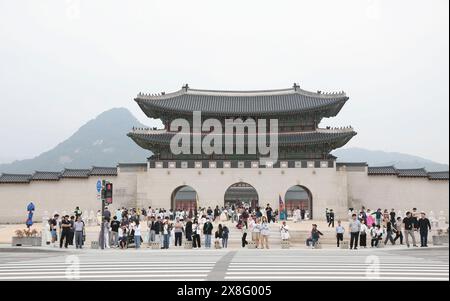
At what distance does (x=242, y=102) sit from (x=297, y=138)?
7.54 m

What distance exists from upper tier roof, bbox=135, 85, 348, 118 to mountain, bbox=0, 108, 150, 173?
110509 millimetres

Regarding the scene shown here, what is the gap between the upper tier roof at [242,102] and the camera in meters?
43.7

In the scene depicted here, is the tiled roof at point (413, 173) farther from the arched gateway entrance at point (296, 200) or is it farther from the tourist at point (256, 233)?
the tourist at point (256, 233)

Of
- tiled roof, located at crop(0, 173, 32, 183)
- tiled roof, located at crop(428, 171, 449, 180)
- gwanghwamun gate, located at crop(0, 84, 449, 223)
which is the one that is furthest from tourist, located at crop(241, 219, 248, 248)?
tiled roof, located at crop(0, 173, 32, 183)

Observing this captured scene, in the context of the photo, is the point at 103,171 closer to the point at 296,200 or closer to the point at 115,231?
the point at 115,231

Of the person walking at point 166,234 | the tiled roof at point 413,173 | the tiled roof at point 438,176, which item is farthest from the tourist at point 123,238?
the tiled roof at point 438,176

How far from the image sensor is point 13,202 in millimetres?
41281

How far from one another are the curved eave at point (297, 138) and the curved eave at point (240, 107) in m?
2.37

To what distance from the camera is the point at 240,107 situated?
4547 centimetres

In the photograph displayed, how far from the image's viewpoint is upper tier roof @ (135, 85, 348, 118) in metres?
43.7

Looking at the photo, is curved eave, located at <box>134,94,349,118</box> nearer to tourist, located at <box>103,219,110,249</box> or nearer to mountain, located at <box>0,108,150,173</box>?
tourist, located at <box>103,219,110,249</box>

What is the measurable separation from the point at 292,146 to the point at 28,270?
3187 cm
